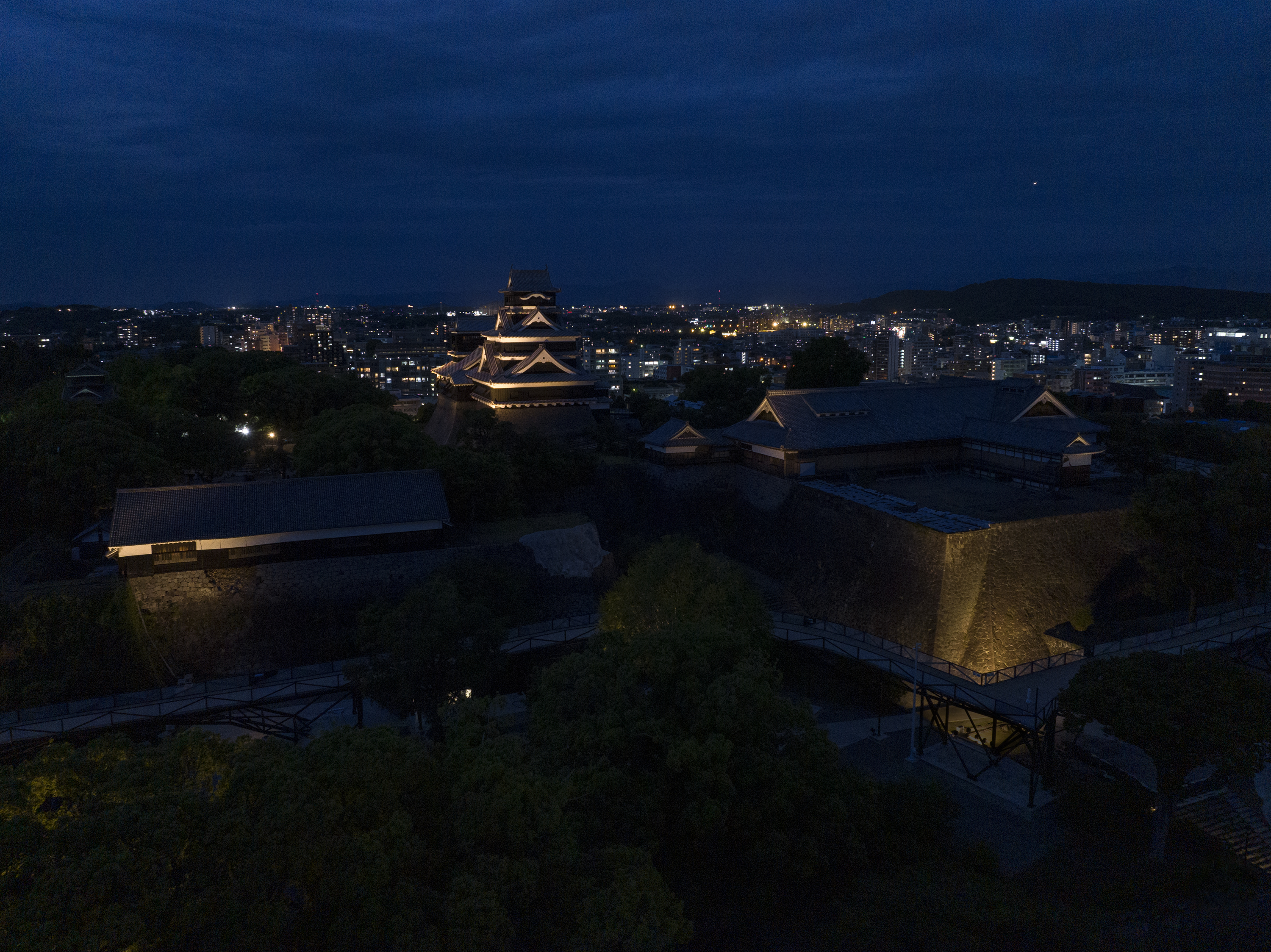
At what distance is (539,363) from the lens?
28.4m

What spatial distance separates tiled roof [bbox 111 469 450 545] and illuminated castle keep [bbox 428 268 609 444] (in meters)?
8.37

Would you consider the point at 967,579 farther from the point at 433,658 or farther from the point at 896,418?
the point at 433,658

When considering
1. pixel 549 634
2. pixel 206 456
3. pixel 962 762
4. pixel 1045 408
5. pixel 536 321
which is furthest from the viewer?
pixel 536 321

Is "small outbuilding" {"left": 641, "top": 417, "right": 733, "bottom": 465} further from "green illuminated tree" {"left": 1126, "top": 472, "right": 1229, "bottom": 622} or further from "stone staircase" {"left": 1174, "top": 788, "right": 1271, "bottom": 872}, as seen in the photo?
"stone staircase" {"left": 1174, "top": 788, "right": 1271, "bottom": 872}

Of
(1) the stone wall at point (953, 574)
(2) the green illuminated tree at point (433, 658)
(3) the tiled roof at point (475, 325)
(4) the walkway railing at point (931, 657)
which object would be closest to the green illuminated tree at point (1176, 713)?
(4) the walkway railing at point (931, 657)

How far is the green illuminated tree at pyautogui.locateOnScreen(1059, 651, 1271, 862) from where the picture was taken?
1002 centimetres

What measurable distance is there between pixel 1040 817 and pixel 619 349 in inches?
3444

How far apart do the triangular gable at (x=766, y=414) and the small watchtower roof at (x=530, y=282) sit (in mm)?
12333

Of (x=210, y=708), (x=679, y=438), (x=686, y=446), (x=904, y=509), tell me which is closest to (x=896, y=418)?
(x=904, y=509)

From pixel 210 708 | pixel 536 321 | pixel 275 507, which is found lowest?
pixel 210 708

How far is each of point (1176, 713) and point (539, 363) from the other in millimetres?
22142

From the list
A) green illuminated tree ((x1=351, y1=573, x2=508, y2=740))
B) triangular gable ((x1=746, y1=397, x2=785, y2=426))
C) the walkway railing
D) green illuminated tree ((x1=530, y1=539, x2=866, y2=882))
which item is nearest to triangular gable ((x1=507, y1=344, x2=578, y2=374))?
triangular gable ((x1=746, y1=397, x2=785, y2=426))

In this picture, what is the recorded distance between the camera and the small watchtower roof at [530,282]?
107ft

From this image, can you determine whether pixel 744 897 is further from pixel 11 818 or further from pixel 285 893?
pixel 11 818
